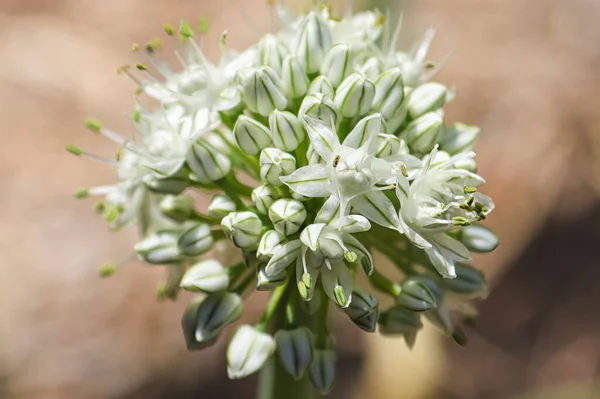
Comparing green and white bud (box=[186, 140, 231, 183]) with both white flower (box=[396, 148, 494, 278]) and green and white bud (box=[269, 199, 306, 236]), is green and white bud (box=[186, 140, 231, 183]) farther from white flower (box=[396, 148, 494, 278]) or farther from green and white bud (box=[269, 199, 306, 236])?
white flower (box=[396, 148, 494, 278])

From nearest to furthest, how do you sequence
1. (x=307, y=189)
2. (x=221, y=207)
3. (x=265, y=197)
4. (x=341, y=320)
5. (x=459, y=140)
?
(x=307, y=189)
(x=265, y=197)
(x=221, y=207)
(x=459, y=140)
(x=341, y=320)

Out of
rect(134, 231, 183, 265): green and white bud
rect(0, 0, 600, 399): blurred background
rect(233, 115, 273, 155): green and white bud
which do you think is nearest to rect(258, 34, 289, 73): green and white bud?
rect(233, 115, 273, 155): green and white bud

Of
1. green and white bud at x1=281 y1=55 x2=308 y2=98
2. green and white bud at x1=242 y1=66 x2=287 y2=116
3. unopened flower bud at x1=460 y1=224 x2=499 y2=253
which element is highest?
green and white bud at x1=281 y1=55 x2=308 y2=98

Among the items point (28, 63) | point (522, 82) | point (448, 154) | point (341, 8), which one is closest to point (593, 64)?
point (522, 82)

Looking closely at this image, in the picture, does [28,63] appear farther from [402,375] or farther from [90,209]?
[402,375]

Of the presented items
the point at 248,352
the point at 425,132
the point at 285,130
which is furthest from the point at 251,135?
the point at 248,352

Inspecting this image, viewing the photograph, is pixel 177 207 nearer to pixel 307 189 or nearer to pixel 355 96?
pixel 307 189
